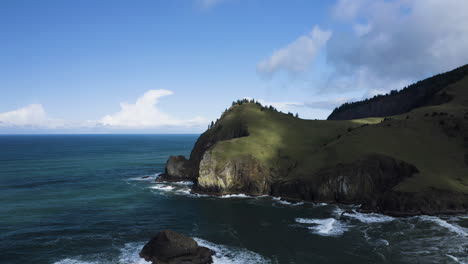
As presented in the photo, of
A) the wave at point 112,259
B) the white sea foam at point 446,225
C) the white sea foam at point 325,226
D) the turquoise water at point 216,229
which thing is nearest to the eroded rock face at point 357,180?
the turquoise water at point 216,229

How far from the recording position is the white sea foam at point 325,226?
61.3 metres

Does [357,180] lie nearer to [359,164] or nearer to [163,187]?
[359,164]

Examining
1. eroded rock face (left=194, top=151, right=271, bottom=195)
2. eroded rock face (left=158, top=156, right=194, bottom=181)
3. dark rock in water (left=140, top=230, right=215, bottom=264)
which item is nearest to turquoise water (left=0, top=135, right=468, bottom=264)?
dark rock in water (left=140, top=230, right=215, bottom=264)

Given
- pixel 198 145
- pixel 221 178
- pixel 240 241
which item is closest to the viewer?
pixel 240 241

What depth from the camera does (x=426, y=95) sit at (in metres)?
174

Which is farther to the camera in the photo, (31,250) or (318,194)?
(318,194)

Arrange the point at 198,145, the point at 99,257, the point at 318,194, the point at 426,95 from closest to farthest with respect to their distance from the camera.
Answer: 1. the point at 99,257
2. the point at 318,194
3. the point at 198,145
4. the point at 426,95

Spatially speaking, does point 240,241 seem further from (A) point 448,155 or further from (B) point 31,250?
(A) point 448,155

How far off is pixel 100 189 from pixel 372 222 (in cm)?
7840

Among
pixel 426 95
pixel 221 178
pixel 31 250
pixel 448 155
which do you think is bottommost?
pixel 31 250

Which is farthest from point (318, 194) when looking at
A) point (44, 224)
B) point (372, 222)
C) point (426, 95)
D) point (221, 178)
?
point (426, 95)

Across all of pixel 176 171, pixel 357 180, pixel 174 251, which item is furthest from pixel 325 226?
pixel 176 171

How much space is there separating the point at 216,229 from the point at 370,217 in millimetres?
33814

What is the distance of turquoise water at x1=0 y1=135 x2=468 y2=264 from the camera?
50.3m
